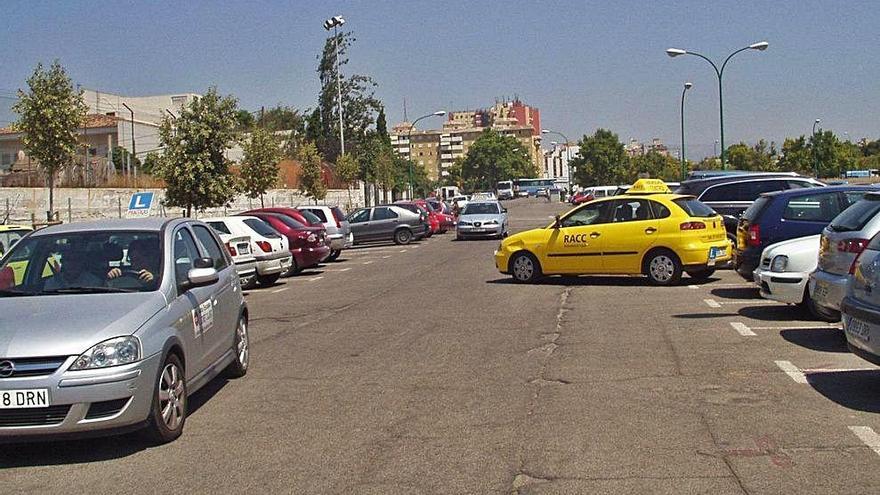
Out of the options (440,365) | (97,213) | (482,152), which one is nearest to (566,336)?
(440,365)

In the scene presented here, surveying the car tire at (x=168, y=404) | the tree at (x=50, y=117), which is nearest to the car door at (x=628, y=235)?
the car tire at (x=168, y=404)

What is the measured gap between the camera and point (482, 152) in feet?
631

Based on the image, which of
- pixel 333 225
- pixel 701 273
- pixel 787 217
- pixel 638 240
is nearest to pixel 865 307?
pixel 787 217

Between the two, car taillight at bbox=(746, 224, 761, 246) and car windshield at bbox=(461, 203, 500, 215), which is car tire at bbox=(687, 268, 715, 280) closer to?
car taillight at bbox=(746, 224, 761, 246)

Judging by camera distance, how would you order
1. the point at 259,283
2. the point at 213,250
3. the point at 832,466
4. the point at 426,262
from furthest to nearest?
the point at 426,262, the point at 259,283, the point at 213,250, the point at 832,466

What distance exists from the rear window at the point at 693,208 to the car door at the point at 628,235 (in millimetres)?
545

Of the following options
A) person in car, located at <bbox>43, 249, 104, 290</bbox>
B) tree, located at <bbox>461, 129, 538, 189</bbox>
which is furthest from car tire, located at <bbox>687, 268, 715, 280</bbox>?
tree, located at <bbox>461, 129, 538, 189</bbox>

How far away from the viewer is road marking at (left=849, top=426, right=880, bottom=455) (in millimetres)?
6559

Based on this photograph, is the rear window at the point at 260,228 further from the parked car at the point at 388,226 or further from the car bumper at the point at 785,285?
the parked car at the point at 388,226

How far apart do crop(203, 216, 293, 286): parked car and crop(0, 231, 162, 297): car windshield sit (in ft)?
39.8

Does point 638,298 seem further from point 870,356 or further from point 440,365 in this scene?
point 870,356

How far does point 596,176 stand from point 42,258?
13356 centimetres

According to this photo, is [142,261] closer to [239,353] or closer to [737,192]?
[239,353]

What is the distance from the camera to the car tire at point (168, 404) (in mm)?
7090
